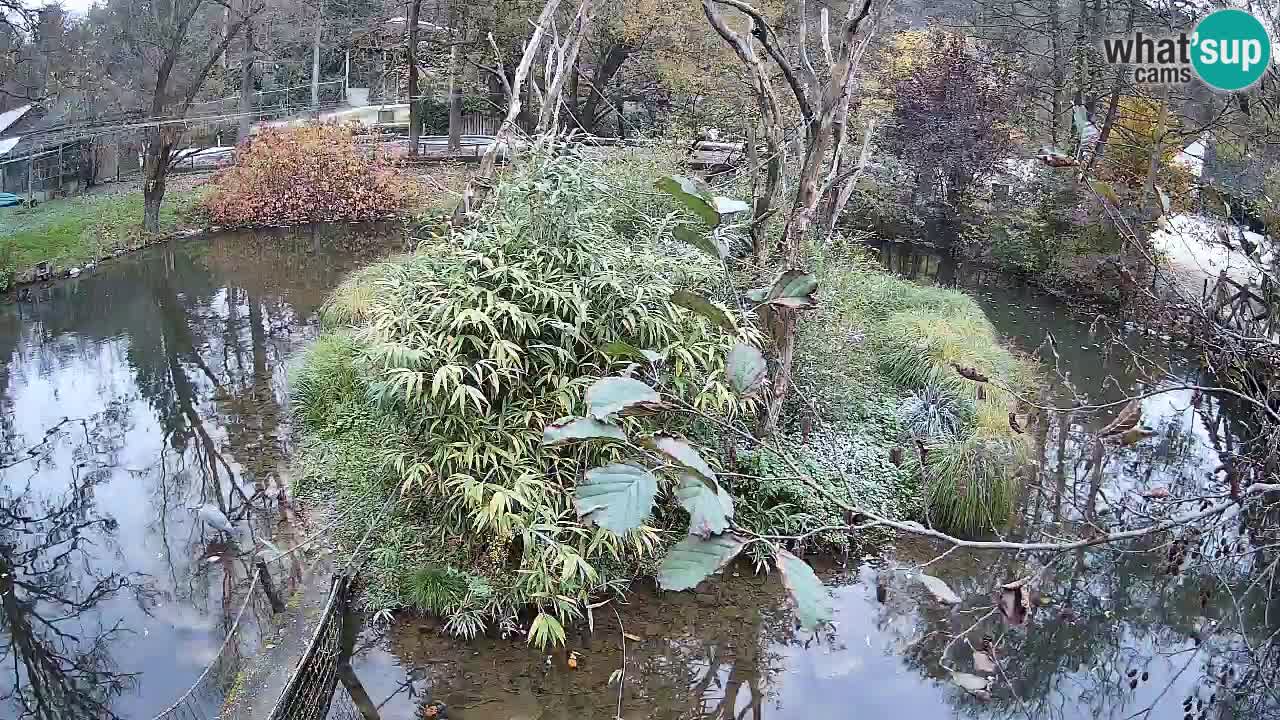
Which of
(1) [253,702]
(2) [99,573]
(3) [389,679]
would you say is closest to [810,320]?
(3) [389,679]

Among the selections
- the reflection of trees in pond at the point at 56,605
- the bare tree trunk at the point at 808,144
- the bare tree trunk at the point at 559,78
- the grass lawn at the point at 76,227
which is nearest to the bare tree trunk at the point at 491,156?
the bare tree trunk at the point at 559,78

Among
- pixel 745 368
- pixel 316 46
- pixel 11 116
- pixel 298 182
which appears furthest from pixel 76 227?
pixel 745 368

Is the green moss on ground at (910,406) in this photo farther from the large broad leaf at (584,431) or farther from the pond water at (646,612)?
the large broad leaf at (584,431)

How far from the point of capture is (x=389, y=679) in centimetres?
399

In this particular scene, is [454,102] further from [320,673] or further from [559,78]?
[320,673]

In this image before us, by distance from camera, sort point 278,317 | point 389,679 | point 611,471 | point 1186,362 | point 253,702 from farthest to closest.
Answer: point 278,317 → point 1186,362 → point 389,679 → point 253,702 → point 611,471

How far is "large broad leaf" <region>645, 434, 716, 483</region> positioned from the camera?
3.23 ft

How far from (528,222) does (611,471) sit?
3.65 metres

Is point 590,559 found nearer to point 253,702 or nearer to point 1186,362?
point 253,702

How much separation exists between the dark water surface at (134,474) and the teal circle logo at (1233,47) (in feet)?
15.8

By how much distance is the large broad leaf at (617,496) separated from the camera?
92 cm

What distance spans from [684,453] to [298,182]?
12379mm

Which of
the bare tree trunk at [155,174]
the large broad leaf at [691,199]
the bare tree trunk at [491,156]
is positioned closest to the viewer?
the large broad leaf at [691,199]

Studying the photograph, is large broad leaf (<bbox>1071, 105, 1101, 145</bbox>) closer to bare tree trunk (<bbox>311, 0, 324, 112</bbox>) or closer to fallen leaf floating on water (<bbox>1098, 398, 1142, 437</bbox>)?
fallen leaf floating on water (<bbox>1098, 398, 1142, 437</bbox>)
